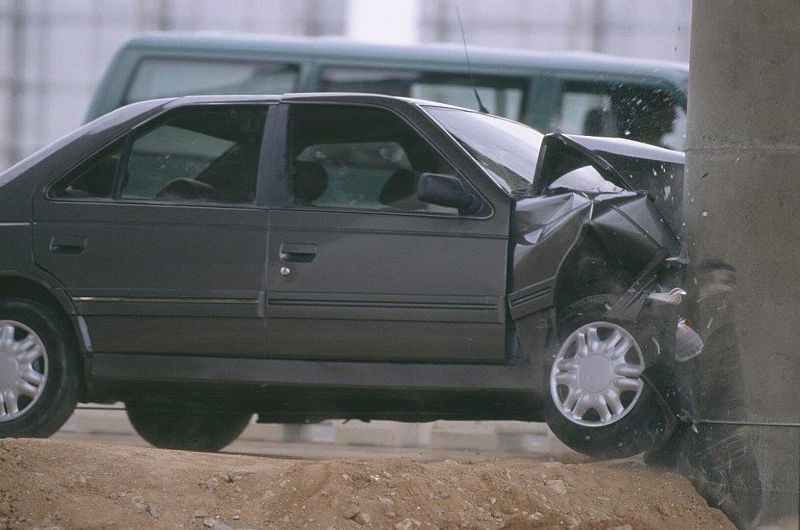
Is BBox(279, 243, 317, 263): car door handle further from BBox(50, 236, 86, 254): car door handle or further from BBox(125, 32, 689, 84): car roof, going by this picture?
BBox(125, 32, 689, 84): car roof

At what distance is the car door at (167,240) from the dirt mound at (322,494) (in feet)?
2.97

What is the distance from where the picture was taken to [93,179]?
7.15 metres

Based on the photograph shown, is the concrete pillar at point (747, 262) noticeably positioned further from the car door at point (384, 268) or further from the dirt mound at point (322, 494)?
the car door at point (384, 268)

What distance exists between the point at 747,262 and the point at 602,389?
31.7 inches

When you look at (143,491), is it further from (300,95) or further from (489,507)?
(300,95)

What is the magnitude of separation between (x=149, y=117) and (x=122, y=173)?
0.31m

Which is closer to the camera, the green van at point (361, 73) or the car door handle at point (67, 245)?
the car door handle at point (67, 245)

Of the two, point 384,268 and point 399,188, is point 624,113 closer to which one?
point 399,188

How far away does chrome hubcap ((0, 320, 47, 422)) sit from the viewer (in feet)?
22.5

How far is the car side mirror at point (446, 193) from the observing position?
6.42 meters

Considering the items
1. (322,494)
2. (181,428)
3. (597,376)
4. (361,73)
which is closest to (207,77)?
(361,73)

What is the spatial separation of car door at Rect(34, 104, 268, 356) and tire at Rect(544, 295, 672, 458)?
1.40 meters

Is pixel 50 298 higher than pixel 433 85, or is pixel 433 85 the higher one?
pixel 433 85

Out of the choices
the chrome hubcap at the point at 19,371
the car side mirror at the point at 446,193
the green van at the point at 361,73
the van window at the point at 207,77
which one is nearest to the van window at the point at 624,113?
the green van at the point at 361,73
